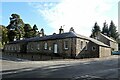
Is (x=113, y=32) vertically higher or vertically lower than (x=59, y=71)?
higher

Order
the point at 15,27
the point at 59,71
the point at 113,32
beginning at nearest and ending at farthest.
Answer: the point at 59,71 → the point at 15,27 → the point at 113,32

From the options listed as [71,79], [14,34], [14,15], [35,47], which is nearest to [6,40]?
[14,34]

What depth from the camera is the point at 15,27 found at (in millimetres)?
77250

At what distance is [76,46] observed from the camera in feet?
113

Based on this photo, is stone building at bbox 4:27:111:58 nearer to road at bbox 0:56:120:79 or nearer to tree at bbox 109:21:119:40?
road at bbox 0:56:120:79

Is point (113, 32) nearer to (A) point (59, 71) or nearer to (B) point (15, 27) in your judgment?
(B) point (15, 27)

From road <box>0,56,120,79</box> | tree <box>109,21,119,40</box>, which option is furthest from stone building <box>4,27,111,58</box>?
tree <box>109,21,119,40</box>

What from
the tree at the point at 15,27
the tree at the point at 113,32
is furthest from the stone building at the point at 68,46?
the tree at the point at 113,32

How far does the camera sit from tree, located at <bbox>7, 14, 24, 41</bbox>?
7569cm

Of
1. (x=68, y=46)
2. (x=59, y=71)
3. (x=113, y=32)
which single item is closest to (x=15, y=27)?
(x=68, y=46)

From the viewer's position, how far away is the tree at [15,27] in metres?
75.7

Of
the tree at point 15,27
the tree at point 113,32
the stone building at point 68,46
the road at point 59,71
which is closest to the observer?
the road at point 59,71

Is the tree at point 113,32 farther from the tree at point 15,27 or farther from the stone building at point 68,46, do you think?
the stone building at point 68,46

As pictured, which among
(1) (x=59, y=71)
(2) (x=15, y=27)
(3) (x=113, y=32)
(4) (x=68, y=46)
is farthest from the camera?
(3) (x=113, y=32)
